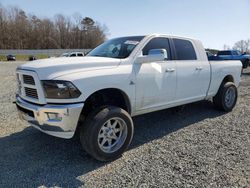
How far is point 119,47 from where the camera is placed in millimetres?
4340

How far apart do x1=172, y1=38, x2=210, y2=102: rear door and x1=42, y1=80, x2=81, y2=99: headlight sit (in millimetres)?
2300

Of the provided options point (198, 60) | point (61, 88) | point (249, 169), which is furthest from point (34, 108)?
point (198, 60)

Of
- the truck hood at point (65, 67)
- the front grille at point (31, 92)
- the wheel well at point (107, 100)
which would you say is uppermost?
the truck hood at point (65, 67)

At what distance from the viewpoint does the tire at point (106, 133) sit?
10.7ft

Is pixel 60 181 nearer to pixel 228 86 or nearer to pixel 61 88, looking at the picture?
pixel 61 88

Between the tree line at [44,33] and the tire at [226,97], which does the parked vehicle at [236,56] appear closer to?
the tire at [226,97]

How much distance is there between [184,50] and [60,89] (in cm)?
299

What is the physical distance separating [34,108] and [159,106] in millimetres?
2211

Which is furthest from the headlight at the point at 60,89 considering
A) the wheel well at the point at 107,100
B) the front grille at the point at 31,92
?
the wheel well at the point at 107,100

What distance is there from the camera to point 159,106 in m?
4.34

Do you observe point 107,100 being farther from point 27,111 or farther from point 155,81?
point 27,111

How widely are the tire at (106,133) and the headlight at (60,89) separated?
47 cm

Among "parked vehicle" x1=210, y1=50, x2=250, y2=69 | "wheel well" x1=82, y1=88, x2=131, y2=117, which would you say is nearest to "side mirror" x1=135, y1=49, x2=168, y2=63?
"wheel well" x1=82, y1=88, x2=131, y2=117

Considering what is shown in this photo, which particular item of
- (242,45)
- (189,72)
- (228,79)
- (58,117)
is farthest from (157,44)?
(242,45)
